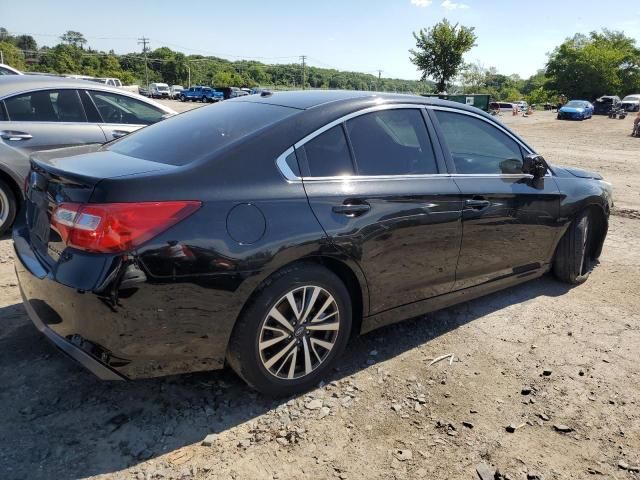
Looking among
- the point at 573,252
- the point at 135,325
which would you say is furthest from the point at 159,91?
the point at 135,325

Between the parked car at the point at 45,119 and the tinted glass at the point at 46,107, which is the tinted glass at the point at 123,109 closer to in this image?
the parked car at the point at 45,119

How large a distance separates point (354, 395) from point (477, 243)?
1.44m

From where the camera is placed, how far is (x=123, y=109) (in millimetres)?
5934

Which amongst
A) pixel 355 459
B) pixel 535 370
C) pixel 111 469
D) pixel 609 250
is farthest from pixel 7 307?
pixel 609 250

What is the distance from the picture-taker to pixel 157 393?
9.39 ft

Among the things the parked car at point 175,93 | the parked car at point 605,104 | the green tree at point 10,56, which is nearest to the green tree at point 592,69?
the parked car at point 605,104

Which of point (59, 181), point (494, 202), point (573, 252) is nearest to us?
point (59, 181)

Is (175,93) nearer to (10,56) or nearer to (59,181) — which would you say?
(10,56)

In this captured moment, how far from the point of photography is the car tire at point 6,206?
525cm

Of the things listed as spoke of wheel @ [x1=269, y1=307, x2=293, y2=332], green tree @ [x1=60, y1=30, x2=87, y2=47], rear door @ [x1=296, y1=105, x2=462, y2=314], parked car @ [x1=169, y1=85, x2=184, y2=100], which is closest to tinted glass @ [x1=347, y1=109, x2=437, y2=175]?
rear door @ [x1=296, y1=105, x2=462, y2=314]

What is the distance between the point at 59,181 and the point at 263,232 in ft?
3.38

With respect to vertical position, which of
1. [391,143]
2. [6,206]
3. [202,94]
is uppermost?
[391,143]

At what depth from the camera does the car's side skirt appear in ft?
10.6

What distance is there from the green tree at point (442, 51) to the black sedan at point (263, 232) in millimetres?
49193
